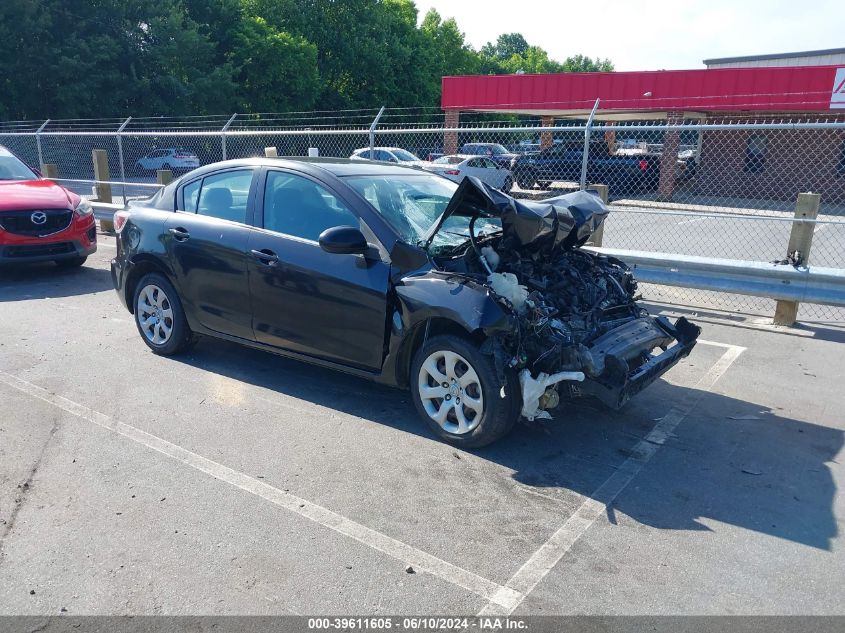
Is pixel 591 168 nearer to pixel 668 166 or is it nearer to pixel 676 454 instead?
pixel 668 166

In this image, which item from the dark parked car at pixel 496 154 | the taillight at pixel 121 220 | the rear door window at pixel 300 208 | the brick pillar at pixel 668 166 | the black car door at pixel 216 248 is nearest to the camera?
the rear door window at pixel 300 208

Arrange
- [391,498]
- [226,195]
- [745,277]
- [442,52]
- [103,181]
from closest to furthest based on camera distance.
Answer: [391,498]
[226,195]
[745,277]
[103,181]
[442,52]

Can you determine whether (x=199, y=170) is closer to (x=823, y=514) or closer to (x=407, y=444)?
(x=407, y=444)

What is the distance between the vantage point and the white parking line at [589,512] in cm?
Answer: 303

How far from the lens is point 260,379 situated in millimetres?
5602

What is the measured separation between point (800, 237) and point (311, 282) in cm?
521

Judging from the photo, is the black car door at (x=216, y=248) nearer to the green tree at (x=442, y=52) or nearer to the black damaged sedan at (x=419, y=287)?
the black damaged sedan at (x=419, y=287)

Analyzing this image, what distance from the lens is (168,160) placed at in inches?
→ 793

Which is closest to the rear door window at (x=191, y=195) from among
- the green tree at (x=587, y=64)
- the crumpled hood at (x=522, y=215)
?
the crumpled hood at (x=522, y=215)

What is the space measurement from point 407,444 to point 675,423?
1.86 m

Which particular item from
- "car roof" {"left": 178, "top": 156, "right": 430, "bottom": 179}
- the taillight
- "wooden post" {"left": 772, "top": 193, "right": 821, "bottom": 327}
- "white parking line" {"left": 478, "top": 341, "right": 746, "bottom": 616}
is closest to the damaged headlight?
the taillight

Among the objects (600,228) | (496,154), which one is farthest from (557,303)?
(496,154)

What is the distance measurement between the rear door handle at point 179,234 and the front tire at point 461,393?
2.38m

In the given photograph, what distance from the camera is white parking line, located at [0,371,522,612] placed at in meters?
3.02
